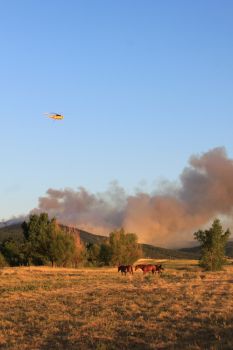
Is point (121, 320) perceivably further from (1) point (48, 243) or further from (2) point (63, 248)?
(1) point (48, 243)

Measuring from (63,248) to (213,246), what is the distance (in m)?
38.1

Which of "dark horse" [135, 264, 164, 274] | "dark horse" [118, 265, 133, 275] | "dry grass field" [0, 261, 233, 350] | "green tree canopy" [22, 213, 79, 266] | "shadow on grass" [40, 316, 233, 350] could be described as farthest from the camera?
"green tree canopy" [22, 213, 79, 266]

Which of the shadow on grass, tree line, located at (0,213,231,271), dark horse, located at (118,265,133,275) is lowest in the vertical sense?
the shadow on grass

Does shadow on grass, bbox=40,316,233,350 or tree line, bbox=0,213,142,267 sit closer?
shadow on grass, bbox=40,316,233,350

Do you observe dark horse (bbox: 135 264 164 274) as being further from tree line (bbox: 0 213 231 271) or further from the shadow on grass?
tree line (bbox: 0 213 231 271)

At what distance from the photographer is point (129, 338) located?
20625 millimetres

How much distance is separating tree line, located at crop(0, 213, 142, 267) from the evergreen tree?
3055 centimetres

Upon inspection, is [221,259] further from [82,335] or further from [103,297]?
[82,335]

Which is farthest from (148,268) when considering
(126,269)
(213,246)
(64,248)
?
(64,248)

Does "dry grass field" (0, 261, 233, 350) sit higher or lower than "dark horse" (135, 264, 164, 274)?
lower

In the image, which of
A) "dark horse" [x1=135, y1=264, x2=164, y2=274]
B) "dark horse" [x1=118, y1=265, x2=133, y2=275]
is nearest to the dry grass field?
"dark horse" [x1=135, y1=264, x2=164, y2=274]

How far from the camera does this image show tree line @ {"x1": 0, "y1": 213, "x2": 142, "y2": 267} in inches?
4230

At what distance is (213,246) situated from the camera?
78.4 metres

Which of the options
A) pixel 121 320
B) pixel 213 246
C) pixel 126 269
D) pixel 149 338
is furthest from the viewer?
pixel 213 246
